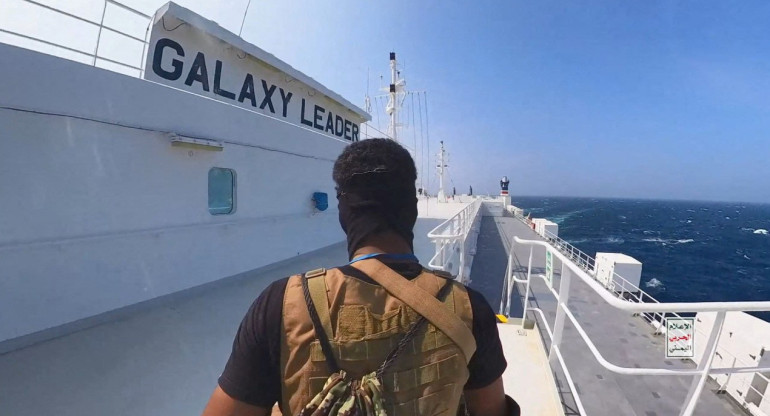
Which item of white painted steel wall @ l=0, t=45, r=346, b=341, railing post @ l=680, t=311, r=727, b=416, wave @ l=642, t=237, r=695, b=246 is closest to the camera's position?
railing post @ l=680, t=311, r=727, b=416

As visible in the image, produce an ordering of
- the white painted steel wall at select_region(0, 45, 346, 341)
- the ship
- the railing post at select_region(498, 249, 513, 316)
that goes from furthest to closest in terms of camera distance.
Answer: the railing post at select_region(498, 249, 513, 316), the white painted steel wall at select_region(0, 45, 346, 341), the ship

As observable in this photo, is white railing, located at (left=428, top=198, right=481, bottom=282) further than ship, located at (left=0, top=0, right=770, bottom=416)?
Yes

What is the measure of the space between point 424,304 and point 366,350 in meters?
→ 0.23

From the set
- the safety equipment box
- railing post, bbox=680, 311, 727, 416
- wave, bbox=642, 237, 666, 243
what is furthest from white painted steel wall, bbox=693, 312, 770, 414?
wave, bbox=642, 237, 666, 243

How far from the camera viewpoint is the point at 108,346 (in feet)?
10.6

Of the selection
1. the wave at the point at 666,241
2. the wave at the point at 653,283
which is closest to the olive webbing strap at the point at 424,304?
the wave at the point at 653,283

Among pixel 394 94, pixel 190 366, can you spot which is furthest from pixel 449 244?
pixel 394 94

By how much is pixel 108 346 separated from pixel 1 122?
89.2 inches

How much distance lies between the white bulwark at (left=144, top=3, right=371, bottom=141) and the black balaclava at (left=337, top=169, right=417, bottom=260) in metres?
4.85

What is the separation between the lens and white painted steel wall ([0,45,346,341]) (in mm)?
2979

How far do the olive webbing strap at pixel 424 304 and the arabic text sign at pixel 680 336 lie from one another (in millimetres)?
2578

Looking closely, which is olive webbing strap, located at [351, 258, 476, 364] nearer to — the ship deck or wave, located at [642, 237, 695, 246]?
the ship deck

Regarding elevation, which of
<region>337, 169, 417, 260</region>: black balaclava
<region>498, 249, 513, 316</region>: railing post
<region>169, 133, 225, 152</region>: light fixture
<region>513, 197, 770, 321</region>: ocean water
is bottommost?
<region>513, 197, 770, 321</region>: ocean water

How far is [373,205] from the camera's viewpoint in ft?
4.00
